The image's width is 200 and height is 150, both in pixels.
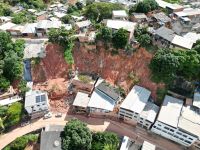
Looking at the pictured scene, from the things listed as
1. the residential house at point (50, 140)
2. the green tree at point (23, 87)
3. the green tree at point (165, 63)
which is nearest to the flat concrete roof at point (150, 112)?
the green tree at point (165, 63)

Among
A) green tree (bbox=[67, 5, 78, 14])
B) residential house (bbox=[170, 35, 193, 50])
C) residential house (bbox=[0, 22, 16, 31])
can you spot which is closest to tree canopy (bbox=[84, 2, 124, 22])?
green tree (bbox=[67, 5, 78, 14])

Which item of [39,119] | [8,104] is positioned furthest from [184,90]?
[8,104]

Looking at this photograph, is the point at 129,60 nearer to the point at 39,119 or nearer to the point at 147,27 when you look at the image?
the point at 147,27

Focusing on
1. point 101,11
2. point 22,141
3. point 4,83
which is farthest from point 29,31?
point 22,141

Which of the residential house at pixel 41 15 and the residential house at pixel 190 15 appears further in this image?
the residential house at pixel 41 15

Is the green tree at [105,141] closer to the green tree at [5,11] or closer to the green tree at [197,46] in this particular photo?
the green tree at [197,46]

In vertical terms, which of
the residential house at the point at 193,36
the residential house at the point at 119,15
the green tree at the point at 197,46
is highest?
the residential house at the point at 119,15

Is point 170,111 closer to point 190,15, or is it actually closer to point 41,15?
point 190,15
